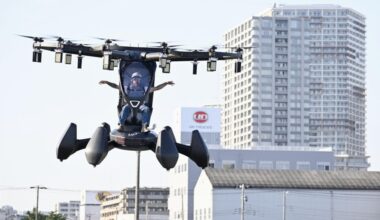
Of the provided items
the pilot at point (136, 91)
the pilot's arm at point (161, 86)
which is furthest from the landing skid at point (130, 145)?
the pilot's arm at point (161, 86)

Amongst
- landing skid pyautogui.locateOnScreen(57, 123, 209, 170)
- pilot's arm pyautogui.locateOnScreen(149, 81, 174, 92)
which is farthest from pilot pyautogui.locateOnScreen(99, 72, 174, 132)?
landing skid pyautogui.locateOnScreen(57, 123, 209, 170)

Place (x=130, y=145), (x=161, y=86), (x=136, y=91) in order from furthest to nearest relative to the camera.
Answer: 1. (x=130, y=145)
2. (x=161, y=86)
3. (x=136, y=91)

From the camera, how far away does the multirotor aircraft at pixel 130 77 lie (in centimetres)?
6100

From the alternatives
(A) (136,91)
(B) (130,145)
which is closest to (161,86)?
(A) (136,91)

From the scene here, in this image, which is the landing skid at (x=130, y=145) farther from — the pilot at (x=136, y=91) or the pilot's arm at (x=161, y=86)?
the pilot's arm at (x=161, y=86)

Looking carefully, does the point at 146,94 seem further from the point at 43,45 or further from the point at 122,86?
the point at 43,45

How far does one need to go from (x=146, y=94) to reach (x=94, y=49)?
131 inches

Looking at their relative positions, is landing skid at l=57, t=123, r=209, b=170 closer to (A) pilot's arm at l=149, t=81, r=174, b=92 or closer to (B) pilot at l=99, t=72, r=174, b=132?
(B) pilot at l=99, t=72, r=174, b=132

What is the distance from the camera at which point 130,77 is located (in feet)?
202

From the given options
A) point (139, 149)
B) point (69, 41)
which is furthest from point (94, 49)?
point (139, 149)

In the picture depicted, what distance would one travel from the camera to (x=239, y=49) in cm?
6281

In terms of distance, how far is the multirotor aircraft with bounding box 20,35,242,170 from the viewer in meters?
61.0

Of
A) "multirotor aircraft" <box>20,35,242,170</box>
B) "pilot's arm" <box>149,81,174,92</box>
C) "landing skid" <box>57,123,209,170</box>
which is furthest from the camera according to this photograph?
"pilot's arm" <box>149,81,174,92</box>

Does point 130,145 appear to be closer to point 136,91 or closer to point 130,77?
point 136,91
